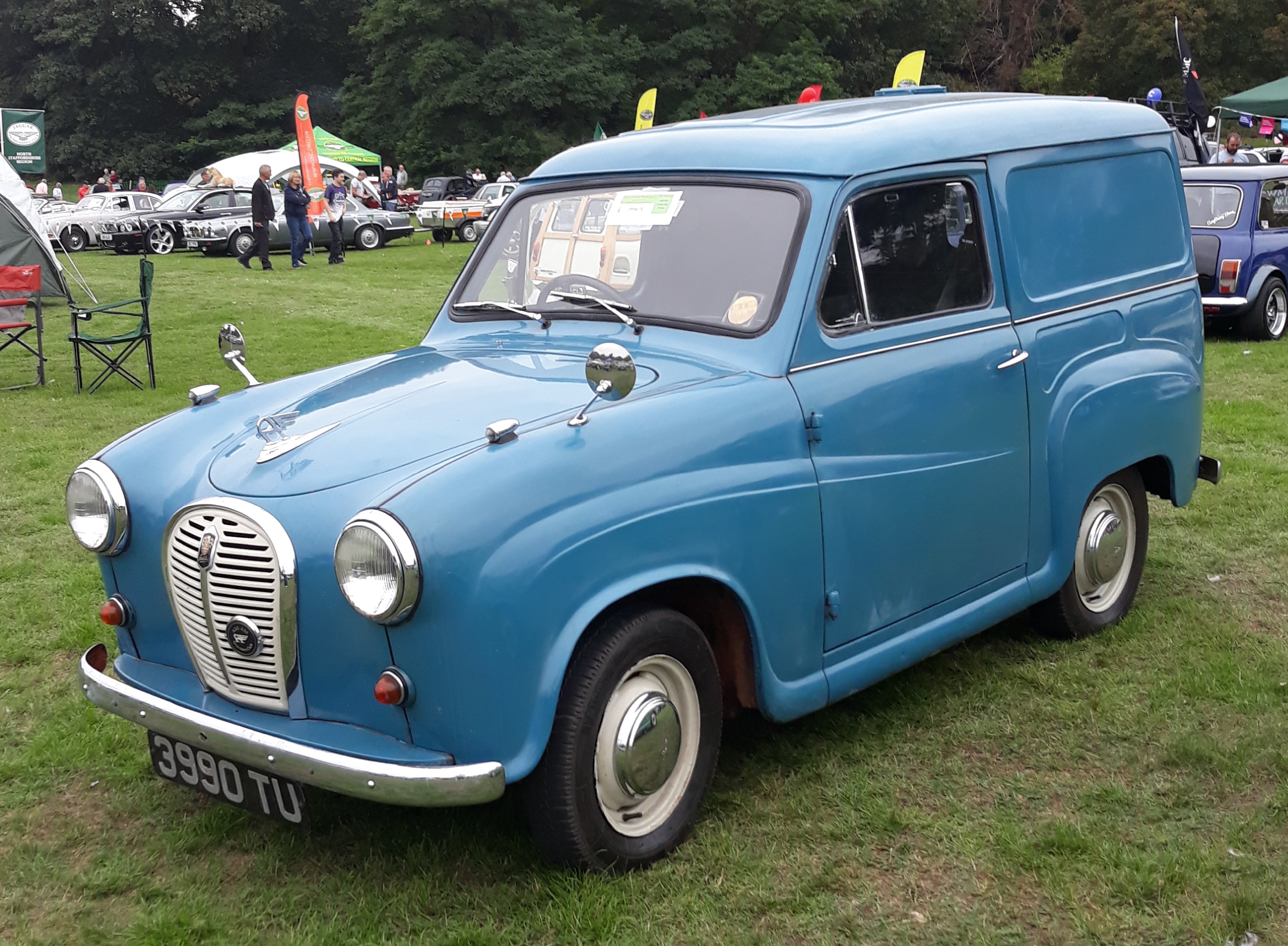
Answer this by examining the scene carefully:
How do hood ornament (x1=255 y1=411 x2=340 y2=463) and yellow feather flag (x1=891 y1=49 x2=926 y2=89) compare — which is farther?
yellow feather flag (x1=891 y1=49 x2=926 y2=89)

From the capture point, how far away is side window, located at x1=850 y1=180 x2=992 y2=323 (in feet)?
13.1

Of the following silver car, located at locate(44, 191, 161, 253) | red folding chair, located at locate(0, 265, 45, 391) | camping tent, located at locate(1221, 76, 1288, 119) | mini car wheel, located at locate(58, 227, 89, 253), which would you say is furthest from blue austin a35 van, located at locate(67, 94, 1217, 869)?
mini car wheel, located at locate(58, 227, 89, 253)

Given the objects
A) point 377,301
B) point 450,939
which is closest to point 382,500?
point 450,939

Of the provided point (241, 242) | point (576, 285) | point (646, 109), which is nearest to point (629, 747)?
point (576, 285)

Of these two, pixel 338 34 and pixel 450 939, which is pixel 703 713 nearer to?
pixel 450 939

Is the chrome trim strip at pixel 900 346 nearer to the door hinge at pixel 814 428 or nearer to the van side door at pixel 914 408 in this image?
the van side door at pixel 914 408

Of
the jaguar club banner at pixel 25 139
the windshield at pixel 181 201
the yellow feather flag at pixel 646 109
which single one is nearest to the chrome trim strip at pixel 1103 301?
the jaguar club banner at pixel 25 139

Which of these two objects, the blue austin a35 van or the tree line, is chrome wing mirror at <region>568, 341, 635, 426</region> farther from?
the tree line

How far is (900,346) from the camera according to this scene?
4008 millimetres

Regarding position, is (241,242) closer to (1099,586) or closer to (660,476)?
(1099,586)

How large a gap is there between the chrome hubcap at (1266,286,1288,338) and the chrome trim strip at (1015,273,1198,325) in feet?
26.3

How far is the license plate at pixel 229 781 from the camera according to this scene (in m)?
3.23

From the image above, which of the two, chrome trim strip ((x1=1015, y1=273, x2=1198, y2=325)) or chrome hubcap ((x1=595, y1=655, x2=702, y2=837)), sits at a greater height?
chrome trim strip ((x1=1015, y1=273, x2=1198, y2=325))

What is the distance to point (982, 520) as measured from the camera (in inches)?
167
